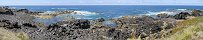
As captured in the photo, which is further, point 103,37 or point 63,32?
point 63,32

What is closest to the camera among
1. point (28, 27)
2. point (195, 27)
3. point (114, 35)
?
point (195, 27)

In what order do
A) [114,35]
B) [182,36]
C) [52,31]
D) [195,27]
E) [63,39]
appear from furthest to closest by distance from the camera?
[52,31] < [114,35] < [63,39] < [195,27] < [182,36]

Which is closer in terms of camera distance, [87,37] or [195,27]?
[195,27]

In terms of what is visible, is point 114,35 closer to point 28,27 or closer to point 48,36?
point 48,36

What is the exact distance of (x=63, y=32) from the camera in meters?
45.2

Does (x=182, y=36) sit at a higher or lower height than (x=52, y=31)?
higher

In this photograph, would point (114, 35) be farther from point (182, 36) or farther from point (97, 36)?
point (182, 36)

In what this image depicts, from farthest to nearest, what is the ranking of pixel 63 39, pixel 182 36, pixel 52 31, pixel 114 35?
pixel 52 31, pixel 114 35, pixel 63 39, pixel 182 36

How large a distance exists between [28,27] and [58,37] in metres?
11.5

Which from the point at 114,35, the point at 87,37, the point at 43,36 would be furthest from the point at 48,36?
the point at 114,35

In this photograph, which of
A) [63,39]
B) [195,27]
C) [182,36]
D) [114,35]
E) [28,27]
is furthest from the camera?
[28,27]

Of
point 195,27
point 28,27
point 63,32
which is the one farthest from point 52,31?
point 195,27

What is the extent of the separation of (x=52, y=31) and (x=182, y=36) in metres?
33.8

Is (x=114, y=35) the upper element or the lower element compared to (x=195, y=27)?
lower
